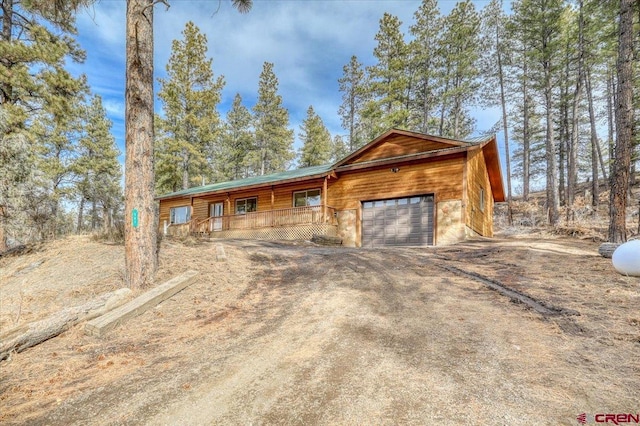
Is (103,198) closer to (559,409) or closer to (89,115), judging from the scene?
(89,115)

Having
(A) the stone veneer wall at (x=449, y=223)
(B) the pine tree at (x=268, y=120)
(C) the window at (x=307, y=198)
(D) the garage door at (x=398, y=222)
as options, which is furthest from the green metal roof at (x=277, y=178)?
(B) the pine tree at (x=268, y=120)

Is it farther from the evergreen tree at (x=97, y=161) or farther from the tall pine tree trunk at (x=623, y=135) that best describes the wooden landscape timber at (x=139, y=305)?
the evergreen tree at (x=97, y=161)

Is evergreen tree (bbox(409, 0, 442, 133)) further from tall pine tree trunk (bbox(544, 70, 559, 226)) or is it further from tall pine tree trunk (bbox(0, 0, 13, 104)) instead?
tall pine tree trunk (bbox(0, 0, 13, 104))

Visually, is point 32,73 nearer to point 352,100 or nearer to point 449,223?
point 449,223

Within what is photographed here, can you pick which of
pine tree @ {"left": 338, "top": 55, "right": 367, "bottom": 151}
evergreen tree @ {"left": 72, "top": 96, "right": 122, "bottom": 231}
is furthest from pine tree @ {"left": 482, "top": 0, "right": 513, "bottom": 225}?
evergreen tree @ {"left": 72, "top": 96, "right": 122, "bottom": 231}

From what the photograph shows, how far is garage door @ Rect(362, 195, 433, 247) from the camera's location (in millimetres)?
13273

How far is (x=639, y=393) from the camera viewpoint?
2.07 metres

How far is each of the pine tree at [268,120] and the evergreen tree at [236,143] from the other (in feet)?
6.31

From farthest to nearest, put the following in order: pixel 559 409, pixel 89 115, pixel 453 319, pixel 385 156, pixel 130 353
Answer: pixel 89 115
pixel 385 156
pixel 453 319
pixel 130 353
pixel 559 409

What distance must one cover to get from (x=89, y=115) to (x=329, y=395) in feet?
116

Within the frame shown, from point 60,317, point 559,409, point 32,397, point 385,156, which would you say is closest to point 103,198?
point 385,156

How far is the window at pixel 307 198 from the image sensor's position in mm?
16703

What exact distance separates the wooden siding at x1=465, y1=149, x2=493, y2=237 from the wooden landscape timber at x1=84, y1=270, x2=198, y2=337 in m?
11.1

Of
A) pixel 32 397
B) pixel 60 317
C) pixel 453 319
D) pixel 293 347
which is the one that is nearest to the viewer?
pixel 32 397
